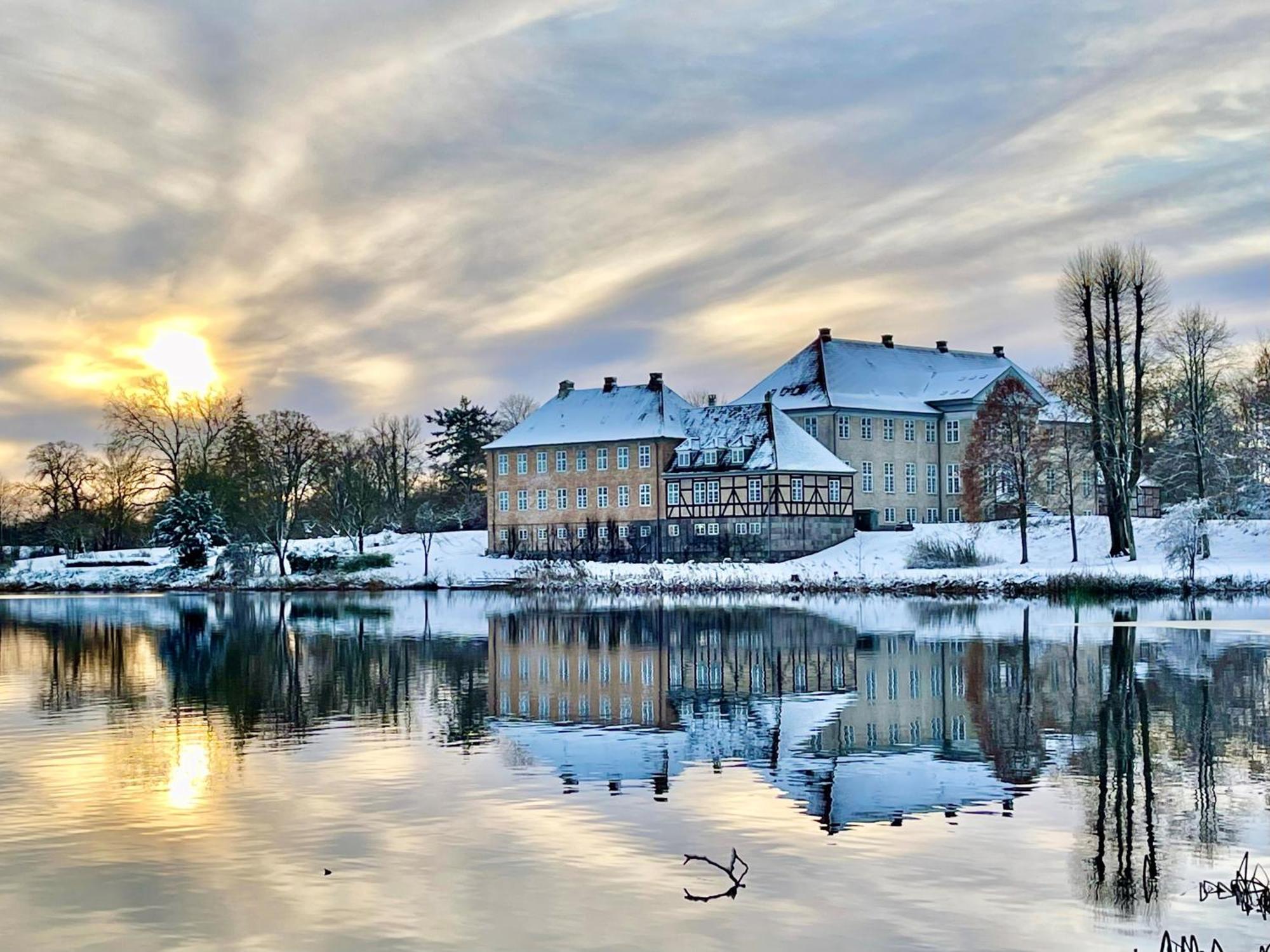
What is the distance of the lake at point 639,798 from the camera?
1000 centimetres

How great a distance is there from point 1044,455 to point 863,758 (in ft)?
159

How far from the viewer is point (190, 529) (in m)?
73.5

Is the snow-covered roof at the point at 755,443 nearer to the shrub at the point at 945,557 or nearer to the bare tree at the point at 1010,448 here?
the bare tree at the point at 1010,448

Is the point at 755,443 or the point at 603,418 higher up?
the point at 603,418

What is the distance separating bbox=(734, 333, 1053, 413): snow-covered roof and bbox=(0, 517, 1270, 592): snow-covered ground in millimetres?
10143

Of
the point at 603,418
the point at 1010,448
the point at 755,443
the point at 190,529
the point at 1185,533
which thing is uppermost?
the point at 603,418

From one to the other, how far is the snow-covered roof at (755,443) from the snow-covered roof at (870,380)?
3986 mm

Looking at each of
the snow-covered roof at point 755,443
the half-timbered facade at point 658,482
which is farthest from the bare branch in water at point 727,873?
the snow-covered roof at point 755,443

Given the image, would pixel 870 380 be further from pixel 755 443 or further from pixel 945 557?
pixel 945 557

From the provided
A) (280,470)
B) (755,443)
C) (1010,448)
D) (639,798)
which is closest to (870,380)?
(755,443)

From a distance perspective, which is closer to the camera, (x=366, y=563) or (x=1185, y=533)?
(x=1185, y=533)

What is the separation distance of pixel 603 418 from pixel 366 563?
588 inches

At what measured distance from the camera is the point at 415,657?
98.1 ft

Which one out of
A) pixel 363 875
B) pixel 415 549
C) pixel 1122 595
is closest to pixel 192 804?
pixel 363 875
